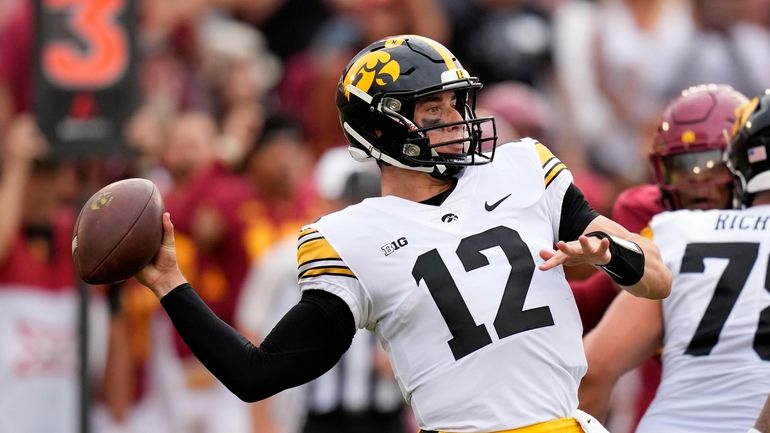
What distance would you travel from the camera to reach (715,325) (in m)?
4.71

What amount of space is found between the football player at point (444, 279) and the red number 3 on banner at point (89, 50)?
3.54 m

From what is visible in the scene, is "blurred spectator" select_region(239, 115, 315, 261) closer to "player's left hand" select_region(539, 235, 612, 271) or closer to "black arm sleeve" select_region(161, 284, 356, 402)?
"black arm sleeve" select_region(161, 284, 356, 402)

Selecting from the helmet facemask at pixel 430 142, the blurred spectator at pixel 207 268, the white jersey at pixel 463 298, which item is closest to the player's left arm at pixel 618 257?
the white jersey at pixel 463 298

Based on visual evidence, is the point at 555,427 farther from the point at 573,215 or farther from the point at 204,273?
the point at 204,273

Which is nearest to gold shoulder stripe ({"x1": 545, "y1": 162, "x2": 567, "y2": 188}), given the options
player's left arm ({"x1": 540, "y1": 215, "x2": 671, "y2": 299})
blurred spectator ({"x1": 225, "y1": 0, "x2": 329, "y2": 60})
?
player's left arm ({"x1": 540, "y1": 215, "x2": 671, "y2": 299})

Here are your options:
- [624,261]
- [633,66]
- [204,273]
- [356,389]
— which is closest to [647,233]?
[624,261]

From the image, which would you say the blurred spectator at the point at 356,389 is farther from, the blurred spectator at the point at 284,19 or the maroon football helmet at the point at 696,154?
the blurred spectator at the point at 284,19

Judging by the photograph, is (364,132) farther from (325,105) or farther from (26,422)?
(325,105)

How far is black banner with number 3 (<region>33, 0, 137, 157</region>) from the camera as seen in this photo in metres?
7.62

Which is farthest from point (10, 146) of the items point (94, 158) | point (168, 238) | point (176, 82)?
point (168, 238)

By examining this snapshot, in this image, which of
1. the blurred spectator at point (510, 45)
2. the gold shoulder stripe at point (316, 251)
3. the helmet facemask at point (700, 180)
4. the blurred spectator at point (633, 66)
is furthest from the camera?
the blurred spectator at point (510, 45)

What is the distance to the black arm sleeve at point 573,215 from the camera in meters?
4.39

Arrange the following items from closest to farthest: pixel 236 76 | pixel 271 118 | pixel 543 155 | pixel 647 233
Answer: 1. pixel 543 155
2. pixel 647 233
3. pixel 271 118
4. pixel 236 76

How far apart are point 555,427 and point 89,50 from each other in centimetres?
437
